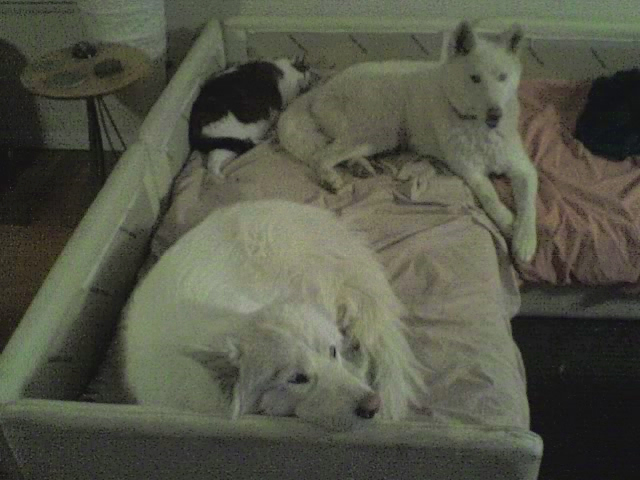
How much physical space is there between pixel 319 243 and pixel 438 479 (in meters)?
0.73

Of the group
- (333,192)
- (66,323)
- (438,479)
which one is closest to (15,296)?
(66,323)

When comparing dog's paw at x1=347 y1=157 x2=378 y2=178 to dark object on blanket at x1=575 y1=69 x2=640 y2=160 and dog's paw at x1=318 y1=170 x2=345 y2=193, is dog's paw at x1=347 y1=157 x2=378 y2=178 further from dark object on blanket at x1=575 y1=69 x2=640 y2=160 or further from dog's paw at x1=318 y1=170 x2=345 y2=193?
dark object on blanket at x1=575 y1=69 x2=640 y2=160

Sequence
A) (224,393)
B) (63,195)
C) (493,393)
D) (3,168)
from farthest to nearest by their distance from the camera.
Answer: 1. (3,168)
2. (63,195)
3. (493,393)
4. (224,393)

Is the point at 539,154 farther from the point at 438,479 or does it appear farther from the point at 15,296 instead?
the point at 15,296

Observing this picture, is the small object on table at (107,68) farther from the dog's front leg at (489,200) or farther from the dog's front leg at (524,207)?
the dog's front leg at (524,207)

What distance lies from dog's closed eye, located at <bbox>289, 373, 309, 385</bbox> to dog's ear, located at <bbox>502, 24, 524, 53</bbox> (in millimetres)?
1424

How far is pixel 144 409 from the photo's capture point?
122 centimetres

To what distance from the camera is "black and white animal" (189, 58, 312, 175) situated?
92.2 inches

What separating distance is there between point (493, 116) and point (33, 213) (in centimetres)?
210

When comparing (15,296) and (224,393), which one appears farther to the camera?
(15,296)

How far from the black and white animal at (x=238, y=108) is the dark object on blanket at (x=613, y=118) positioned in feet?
3.90

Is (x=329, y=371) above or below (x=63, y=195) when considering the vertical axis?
above

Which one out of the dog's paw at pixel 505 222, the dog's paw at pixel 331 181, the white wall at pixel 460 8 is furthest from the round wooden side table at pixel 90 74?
the dog's paw at pixel 505 222

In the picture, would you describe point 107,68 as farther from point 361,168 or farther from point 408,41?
point 408,41
